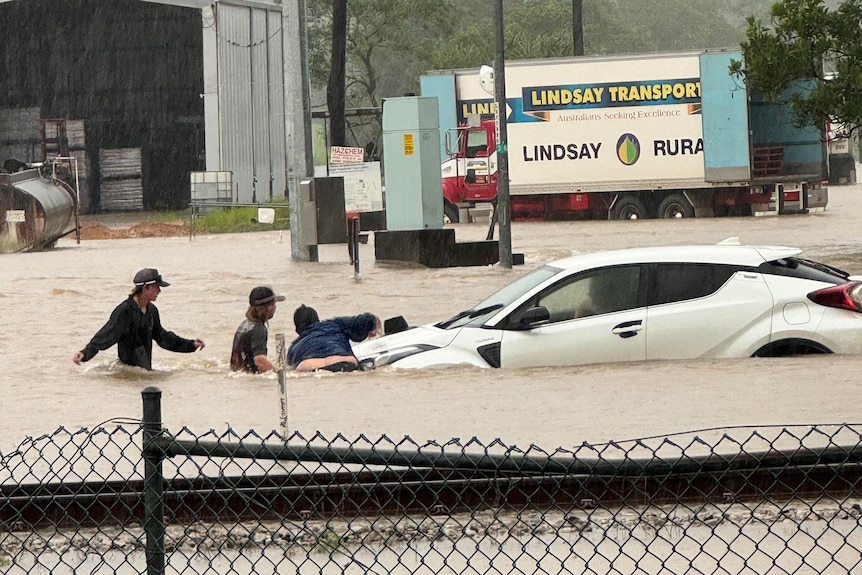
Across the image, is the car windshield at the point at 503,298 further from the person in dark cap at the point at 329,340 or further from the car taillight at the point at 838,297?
the car taillight at the point at 838,297

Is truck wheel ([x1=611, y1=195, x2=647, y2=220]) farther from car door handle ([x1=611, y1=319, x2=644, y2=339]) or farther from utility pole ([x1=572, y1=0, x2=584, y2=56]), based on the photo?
car door handle ([x1=611, y1=319, x2=644, y2=339])

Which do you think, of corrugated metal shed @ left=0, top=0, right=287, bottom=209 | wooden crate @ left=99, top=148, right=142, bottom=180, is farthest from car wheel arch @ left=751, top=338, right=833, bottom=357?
wooden crate @ left=99, top=148, right=142, bottom=180

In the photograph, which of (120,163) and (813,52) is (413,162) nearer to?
(813,52)

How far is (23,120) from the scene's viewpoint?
49156mm

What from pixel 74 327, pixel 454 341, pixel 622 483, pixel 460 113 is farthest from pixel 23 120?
pixel 622 483

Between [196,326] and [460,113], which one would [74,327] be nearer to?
[196,326]

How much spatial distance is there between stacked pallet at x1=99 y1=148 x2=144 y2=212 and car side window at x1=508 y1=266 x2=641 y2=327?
39.8 meters

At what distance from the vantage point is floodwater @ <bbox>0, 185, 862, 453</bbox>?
32.7 feet

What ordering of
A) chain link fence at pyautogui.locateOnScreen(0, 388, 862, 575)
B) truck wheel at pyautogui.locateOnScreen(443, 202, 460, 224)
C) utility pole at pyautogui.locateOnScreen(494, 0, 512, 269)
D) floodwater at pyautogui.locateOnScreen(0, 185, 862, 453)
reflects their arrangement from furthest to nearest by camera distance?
truck wheel at pyautogui.locateOnScreen(443, 202, 460, 224)
utility pole at pyautogui.locateOnScreen(494, 0, 512, 269)
floodwater at pyautogui.locateOnScreen(0, 185, 862, 453)
chain link fence at pyautogui.locateOnScreen(0, 388, 862, 575)

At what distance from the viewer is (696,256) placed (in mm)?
10953

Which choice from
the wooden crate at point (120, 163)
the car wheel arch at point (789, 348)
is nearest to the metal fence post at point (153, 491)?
the car wheel arch at point (789, 348)

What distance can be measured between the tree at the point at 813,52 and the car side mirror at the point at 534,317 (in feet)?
38.4

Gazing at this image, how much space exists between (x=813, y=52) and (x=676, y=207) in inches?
507

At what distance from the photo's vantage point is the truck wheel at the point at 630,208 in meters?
34.4
